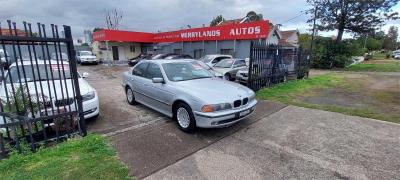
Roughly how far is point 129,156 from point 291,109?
471 cm

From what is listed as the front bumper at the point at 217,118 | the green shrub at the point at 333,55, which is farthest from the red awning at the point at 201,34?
the front bumper at the point at 217,118

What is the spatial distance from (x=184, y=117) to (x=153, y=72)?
5.34ft

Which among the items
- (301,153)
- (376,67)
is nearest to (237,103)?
(301,153)

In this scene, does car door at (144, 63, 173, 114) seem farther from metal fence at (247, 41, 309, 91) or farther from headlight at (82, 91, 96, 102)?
metal fence at (247, 41, 309, 91)

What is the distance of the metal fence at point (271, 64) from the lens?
818 centimetres

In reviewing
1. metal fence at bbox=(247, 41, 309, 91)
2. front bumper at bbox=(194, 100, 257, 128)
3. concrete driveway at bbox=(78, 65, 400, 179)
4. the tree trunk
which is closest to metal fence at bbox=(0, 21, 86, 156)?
concrete driveway at bbox=(78, 65, 400, 179)

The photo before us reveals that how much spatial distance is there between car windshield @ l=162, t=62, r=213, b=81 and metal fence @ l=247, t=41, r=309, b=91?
9.40 feet

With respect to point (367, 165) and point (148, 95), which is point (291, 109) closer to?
point (367, 165)

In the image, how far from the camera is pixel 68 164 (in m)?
3.25

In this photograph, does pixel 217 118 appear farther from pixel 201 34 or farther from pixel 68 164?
pixel 201 34

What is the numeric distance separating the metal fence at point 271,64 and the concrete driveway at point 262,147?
115 inches

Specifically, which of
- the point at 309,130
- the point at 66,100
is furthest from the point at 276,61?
the point at 66,100

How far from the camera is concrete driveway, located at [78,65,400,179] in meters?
3.16

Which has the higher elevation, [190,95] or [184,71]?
[184,71]
